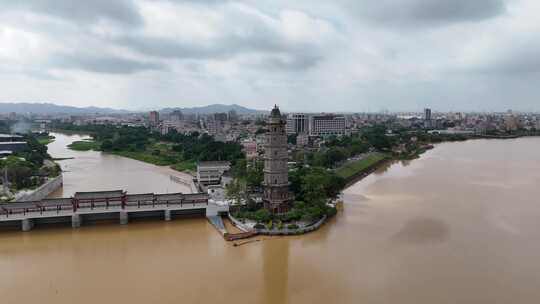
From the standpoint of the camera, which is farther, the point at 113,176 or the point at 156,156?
the point at 156,156

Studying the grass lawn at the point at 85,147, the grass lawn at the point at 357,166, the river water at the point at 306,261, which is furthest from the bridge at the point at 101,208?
the grass lawn at the point at 85,147

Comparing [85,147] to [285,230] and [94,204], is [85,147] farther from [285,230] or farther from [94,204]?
[285,230]

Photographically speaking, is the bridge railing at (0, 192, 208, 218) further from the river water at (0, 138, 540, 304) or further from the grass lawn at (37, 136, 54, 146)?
the grass lawn at (37, 136, 54, 146)

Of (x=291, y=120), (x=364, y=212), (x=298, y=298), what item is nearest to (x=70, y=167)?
(x=364, y=212)

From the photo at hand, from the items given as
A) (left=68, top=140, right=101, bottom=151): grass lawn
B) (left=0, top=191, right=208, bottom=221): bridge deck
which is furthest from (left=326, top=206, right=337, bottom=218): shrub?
(left=68, top=140, right=101, bottom=151): grass lawn

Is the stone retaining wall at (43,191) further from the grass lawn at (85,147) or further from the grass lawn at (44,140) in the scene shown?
the grass lawn at (44,140)

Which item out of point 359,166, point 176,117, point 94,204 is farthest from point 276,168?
point 176,117
